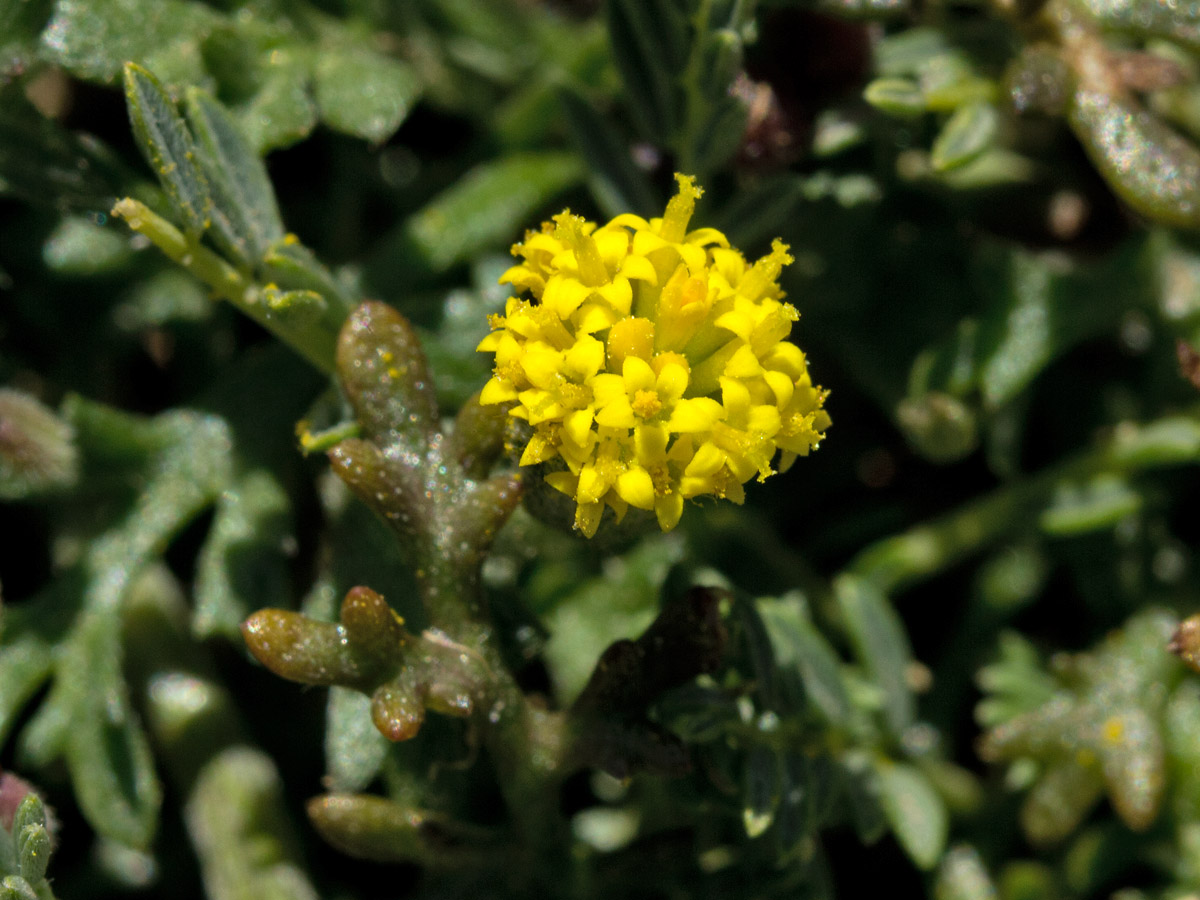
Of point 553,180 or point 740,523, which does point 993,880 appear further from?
point 553,180

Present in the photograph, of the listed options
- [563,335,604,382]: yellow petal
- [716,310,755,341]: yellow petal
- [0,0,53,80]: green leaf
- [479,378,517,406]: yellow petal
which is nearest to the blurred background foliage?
[0,0,53,80]: green leaf

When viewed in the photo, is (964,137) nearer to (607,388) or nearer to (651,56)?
(651,56)

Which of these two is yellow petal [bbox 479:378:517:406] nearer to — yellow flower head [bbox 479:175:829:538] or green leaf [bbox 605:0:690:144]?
yellow flower head [bbox 479:175:829:538]

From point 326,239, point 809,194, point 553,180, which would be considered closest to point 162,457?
point 326,239

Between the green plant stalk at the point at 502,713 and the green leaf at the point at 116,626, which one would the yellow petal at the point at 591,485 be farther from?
the green leaf at the point at 116,626

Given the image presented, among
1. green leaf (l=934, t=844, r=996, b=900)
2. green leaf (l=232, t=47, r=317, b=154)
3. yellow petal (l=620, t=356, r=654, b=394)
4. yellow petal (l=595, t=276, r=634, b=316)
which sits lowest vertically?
green leaf (l=934, t=844, r=996, b=900)

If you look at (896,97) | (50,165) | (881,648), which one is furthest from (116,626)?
(896,97)

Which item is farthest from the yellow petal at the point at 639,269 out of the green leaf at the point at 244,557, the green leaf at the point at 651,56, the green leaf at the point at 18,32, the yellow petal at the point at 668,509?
the green leaf at the point at 18,32
